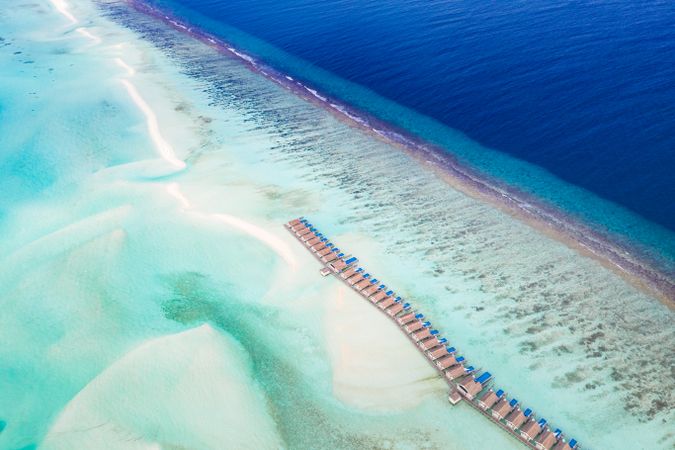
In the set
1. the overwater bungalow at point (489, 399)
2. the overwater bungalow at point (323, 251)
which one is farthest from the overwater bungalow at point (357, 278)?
the overwater bungalow at point (489, 399)

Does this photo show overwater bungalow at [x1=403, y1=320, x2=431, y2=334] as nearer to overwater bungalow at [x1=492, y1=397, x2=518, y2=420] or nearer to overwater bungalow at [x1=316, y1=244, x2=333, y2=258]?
overwater bungalow at [x1=492, y1=397, x2=518, y2=420]

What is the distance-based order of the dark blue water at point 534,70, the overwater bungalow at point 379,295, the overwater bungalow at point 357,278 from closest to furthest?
the overwater bungalow at point 379,295, the overwater bungalow at point 357,278, the dark blue water at point 534,70

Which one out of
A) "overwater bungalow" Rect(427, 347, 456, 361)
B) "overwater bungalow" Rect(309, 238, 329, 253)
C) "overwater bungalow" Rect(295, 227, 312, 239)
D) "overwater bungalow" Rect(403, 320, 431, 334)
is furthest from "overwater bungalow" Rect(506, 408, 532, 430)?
"overwater bungalow" Rect(295, 227, 312, 239)

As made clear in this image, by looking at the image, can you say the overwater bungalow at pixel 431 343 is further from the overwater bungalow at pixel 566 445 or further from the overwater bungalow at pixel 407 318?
the overwater bungalow at pixel 566 445

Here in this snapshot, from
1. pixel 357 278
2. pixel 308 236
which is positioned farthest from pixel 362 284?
pixel 308 236

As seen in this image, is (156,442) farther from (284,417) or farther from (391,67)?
(391,67)

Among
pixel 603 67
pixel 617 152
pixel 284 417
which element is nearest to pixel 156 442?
pixel 284 417
